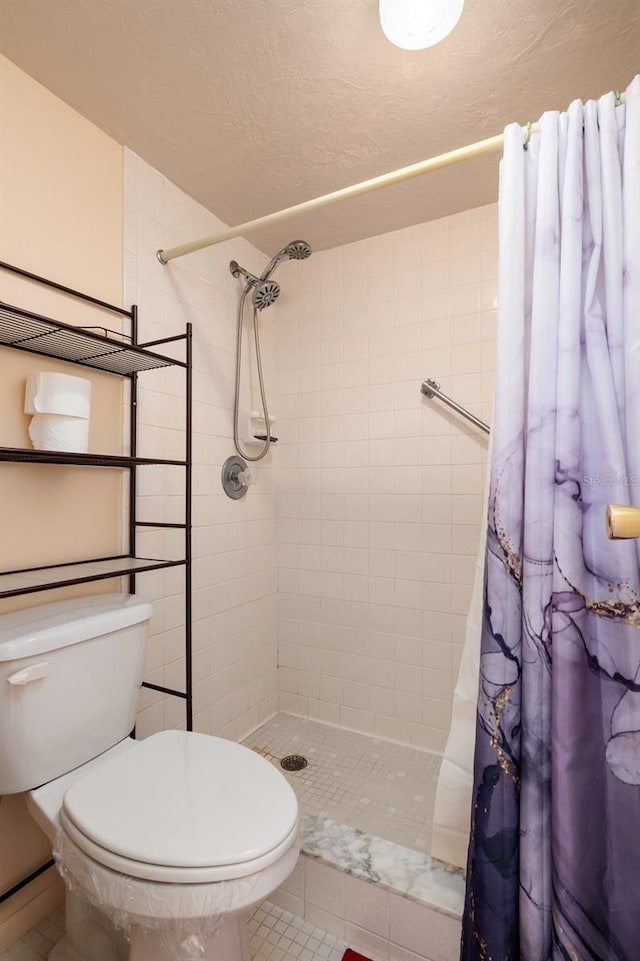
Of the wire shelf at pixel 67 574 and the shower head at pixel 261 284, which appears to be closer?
the wire shelf at pixel 67 574

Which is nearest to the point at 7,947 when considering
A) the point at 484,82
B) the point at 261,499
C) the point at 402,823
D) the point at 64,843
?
the point at 64,843

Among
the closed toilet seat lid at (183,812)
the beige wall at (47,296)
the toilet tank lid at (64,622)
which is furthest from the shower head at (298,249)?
the closed toilet seat lid at (183,812)

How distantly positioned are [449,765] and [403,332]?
1538mm

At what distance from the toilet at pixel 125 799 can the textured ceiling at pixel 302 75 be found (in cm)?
138

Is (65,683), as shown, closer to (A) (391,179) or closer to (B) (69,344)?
(B) (69,344)

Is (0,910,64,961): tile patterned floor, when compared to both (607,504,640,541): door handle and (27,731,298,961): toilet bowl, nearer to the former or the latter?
(27,731,298,961): toilet bowl

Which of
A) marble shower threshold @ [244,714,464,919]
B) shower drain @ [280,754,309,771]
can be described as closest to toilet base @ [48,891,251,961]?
marble shower threshold @ [244,714,464,919]

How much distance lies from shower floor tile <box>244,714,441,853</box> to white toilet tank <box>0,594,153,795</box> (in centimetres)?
70

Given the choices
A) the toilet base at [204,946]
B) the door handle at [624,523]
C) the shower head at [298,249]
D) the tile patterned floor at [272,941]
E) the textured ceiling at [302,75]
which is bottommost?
the tile patterned floor at [272,941]

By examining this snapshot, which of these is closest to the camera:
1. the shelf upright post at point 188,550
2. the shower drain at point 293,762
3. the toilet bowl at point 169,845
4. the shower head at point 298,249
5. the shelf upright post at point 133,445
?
the toilet bowl at point 169,845

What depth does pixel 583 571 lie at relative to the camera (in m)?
0.83

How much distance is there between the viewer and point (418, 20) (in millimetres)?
1010

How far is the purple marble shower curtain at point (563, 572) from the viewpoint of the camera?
0.79 metres

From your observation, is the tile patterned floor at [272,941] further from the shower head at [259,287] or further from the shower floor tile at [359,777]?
the shower head at [259,287]
